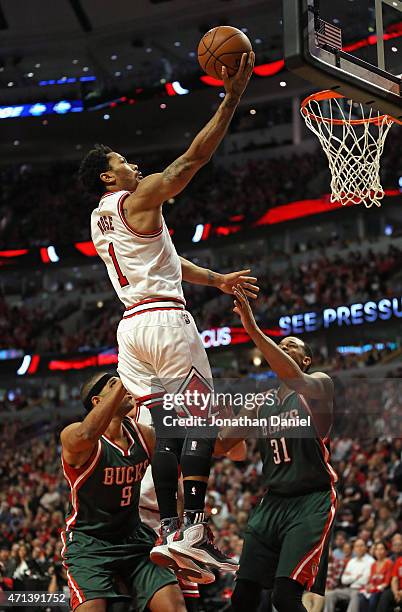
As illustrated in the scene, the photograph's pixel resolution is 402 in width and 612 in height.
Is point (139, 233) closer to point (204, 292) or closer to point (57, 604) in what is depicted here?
point (57, 604)

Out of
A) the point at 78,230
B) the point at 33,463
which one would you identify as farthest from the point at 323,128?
the point at 78,230

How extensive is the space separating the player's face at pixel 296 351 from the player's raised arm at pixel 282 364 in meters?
0.23

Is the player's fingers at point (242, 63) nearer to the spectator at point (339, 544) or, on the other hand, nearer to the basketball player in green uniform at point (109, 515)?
the basketball player in green uniform at point (109, 515)

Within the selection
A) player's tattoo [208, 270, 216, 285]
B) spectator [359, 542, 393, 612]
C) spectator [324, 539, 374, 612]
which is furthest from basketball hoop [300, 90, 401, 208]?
spectator [324, 539, 374, 612]

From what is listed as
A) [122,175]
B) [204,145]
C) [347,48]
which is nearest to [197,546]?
[204,145]

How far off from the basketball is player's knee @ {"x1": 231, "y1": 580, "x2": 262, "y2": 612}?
315cm

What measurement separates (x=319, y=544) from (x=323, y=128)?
4719 mm

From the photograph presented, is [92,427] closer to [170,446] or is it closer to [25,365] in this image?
[170,446]

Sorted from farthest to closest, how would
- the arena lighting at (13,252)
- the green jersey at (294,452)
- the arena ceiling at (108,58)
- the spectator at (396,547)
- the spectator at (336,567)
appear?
the arena ceiling at (108,58)
the arena lighting at (13,252)
the spectator at (336,567)
the spectator at (396,547)
the green jersey at (294,452)

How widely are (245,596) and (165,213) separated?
23.9 m

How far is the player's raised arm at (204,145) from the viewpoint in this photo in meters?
5.05

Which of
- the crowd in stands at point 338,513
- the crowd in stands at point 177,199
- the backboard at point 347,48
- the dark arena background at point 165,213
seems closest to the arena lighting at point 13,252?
the dark arena background at point 165,213

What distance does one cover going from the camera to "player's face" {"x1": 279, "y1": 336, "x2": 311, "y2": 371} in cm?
632

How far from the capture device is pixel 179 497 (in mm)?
6184
